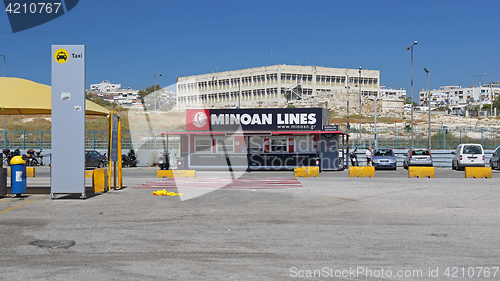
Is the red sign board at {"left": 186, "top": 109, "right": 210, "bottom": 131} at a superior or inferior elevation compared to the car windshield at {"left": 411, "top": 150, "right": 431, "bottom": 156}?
superior

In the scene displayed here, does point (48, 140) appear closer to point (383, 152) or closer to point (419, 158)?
point (383, 152)

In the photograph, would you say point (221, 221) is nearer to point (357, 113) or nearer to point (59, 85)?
point (59, 85)

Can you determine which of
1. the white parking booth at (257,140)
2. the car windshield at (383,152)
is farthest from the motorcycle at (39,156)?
the car windshield at (383,152)

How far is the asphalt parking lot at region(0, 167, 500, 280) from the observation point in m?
6.38

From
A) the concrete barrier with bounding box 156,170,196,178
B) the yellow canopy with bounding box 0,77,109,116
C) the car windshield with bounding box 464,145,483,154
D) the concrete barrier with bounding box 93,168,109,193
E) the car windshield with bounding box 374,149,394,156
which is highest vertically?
the yellow canopy with bounding box 0,77,109,116

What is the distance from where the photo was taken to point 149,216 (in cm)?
1116

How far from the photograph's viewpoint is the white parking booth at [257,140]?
31562 millimetres

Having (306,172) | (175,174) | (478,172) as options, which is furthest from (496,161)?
(175,174)

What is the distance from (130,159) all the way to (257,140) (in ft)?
37.0

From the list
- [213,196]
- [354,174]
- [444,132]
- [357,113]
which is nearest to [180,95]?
[357,113]

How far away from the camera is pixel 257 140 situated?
3173 centimetres

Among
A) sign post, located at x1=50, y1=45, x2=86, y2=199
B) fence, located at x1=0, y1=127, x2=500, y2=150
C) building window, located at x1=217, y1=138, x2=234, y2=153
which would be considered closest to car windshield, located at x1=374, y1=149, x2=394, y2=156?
fence, located at x1=0, y1=127, x2=500, y2=150

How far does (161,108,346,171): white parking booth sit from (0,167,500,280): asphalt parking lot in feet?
54.1

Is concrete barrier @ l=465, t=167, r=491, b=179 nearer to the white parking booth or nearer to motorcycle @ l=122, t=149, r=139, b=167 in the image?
the white parking booth
